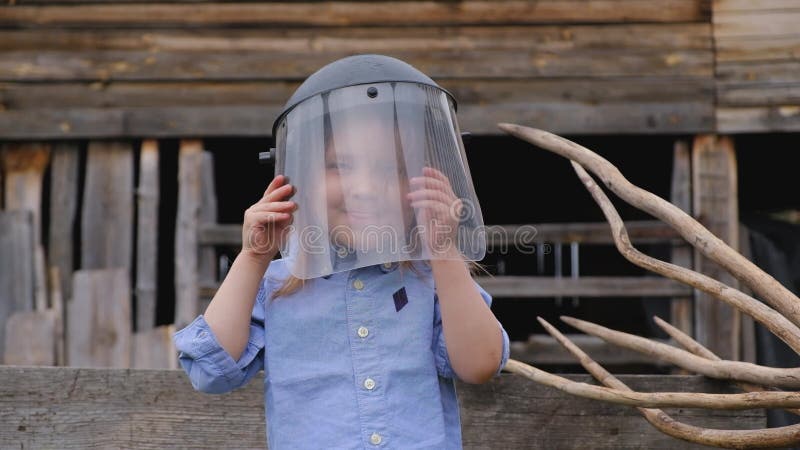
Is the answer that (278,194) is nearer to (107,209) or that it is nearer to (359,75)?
(359,75)

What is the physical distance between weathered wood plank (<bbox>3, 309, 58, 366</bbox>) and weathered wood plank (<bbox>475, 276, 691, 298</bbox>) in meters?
Answer: 2.38

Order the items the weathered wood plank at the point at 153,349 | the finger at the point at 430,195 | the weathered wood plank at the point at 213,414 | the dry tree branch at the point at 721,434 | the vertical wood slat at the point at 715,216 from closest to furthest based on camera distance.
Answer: the finger at the point at 430,195
the dry tree branch at the point at 721,434
the weathered wood plank at the point at 213,414
the vertical wood slat at the point at 715,216
the weathered wood plank at the point at 153,349

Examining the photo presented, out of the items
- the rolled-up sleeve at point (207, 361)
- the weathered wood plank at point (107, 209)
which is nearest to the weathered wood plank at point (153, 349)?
the weathered wood plank at point (107, 209)

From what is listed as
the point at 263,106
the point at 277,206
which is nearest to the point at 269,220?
the point at 277,206

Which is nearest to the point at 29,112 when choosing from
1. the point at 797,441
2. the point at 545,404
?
the point at 545,404

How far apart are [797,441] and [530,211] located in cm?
624

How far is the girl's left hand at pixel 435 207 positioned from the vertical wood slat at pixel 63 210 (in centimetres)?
394

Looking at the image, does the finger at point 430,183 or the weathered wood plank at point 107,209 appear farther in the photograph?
the weathered wood plank at point 107,209

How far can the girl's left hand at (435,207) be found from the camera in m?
1.38

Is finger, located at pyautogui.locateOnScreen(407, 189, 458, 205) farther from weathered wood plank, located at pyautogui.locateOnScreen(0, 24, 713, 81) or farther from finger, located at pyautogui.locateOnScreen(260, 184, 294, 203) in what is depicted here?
weathered wood plank, located at pyautogui.locateOnScreen(0, 24, 713, 81)

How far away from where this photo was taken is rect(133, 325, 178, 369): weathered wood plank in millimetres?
4770

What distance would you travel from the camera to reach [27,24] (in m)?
4.90

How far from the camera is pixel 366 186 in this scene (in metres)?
1.42

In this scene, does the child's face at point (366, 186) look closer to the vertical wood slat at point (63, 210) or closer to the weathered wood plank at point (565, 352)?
the weathered wood plank at point (565, 352)
